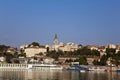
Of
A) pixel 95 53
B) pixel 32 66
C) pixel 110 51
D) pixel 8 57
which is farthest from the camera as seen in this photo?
pixel 8 57

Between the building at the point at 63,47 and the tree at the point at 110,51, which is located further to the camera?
the building at the point at 63,47

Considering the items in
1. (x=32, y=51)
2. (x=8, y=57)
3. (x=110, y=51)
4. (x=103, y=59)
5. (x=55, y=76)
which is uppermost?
(x=32, y=51)

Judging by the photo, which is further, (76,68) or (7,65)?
(7,65)

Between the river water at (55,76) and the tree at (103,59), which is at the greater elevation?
the tree at (103,59)

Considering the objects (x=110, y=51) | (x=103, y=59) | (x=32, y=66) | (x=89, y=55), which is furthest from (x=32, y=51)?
(x=103, y=59)

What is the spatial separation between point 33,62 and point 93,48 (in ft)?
61.4

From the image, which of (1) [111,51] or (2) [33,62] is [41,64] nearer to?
(2) [33,62]

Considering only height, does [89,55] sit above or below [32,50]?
below

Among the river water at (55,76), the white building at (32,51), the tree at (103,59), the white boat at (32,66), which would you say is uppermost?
the white building at (32,51)

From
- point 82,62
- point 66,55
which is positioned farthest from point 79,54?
point 82,62

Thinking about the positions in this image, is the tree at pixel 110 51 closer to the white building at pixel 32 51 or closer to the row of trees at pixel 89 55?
the row of trees at pixel 89 55

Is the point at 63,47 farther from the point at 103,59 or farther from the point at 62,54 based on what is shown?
the point at 103,59

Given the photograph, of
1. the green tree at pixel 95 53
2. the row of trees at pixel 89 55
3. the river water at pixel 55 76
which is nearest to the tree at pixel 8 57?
the row of trees at pixel 89 55

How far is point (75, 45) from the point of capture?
4311 inches
